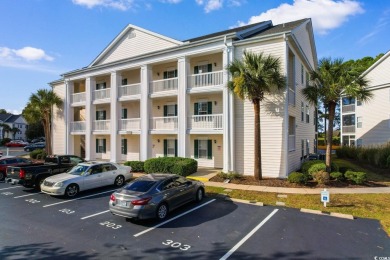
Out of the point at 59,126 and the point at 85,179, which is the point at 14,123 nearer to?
the point at 59,126

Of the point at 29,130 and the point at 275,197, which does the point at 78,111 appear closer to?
the point at 275,197

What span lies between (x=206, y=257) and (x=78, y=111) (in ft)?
93.3

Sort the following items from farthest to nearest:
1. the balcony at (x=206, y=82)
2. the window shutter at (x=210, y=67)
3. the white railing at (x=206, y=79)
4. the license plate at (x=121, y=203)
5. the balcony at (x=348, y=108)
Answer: the balcony at (x=348, y=108)
the window shutter at (x=210, y=67)
the white railing at (x=206, y=79)
the balcony at (x=206, y=82)
the license plate at (x=121, y=203)

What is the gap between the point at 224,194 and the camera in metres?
12.2

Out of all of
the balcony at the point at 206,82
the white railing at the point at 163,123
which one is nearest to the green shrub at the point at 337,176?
the balcony at the point at 206,82

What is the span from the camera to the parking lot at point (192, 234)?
6281mm

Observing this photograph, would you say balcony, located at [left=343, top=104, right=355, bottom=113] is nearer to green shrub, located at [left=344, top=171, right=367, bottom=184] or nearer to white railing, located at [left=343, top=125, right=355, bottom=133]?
white railing, located at [left=343, top=125, right=355, bottom=133]

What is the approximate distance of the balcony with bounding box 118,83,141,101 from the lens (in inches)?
882

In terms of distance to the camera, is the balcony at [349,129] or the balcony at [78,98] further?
the balcony at [349,129]

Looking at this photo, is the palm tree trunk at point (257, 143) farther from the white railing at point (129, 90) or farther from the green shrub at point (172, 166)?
the white railing at point (129, 90)

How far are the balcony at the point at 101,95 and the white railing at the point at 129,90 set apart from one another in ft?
6.02

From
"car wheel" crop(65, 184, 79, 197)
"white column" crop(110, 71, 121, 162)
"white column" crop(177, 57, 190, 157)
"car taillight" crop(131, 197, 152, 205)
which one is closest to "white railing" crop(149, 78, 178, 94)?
"white column" crop(177, 57, 190, 157)

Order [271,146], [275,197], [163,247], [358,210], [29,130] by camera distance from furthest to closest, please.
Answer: [29,130], [271,146], [275,197], [358,210], [163,247]

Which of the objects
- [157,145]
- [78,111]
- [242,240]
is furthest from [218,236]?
[78,111]
